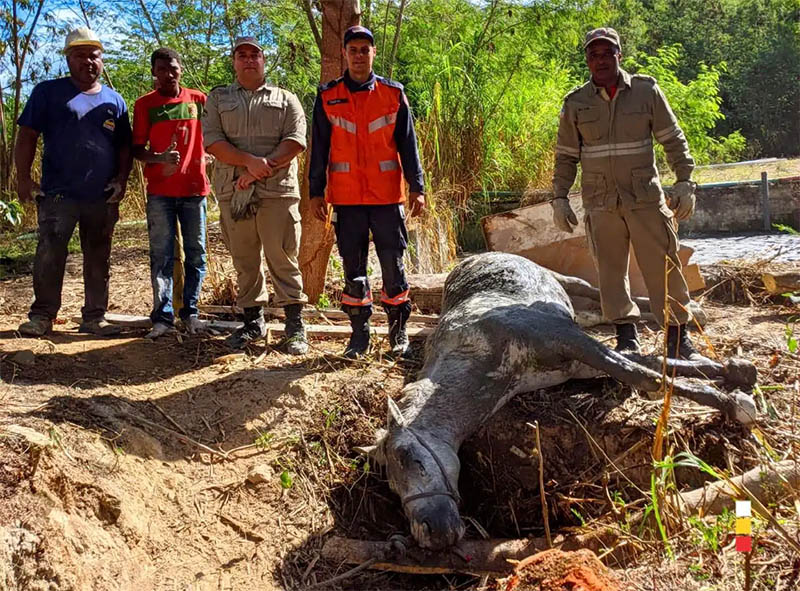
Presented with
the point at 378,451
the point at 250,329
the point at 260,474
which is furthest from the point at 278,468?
the point at 250,329

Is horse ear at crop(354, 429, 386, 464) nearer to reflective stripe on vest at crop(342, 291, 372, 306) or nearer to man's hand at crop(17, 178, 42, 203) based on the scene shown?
reflective stripe on vest at crop(342, 291, 372, 306)

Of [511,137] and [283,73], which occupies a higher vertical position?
[283,73]

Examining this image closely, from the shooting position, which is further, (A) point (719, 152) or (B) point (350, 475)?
(A) point (719, 152)

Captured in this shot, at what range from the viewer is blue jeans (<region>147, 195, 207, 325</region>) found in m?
5.00

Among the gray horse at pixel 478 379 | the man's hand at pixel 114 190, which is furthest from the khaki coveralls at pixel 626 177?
the man's hand at pixel 114 190

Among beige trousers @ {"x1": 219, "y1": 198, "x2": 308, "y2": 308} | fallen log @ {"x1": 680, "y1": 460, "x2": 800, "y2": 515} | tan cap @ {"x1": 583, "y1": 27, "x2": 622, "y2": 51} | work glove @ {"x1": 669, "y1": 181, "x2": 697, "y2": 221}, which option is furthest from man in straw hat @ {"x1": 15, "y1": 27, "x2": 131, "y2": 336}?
fallen log @ {"x1": 680, "y1": 460, "x2": 800, "y2": 515}

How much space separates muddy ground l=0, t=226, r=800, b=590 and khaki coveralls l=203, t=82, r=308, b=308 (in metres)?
0.64

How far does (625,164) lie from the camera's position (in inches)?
164

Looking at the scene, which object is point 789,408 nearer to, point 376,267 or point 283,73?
point 376,267

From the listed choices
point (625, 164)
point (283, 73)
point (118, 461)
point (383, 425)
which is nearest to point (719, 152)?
point (283, 73)

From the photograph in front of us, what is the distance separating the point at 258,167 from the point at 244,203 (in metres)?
0.27

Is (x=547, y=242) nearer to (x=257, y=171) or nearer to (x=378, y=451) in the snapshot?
(x=257, y=171)

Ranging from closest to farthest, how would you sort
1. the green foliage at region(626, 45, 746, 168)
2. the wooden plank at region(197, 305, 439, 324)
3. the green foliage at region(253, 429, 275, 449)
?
1. the green foliage at region(253, 429, 275, 449)
2. the wooden plank at region(197, 305, 439, 324)
3. the green foliage at region(626, 45, 746, 168)

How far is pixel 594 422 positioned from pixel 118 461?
2.30m
